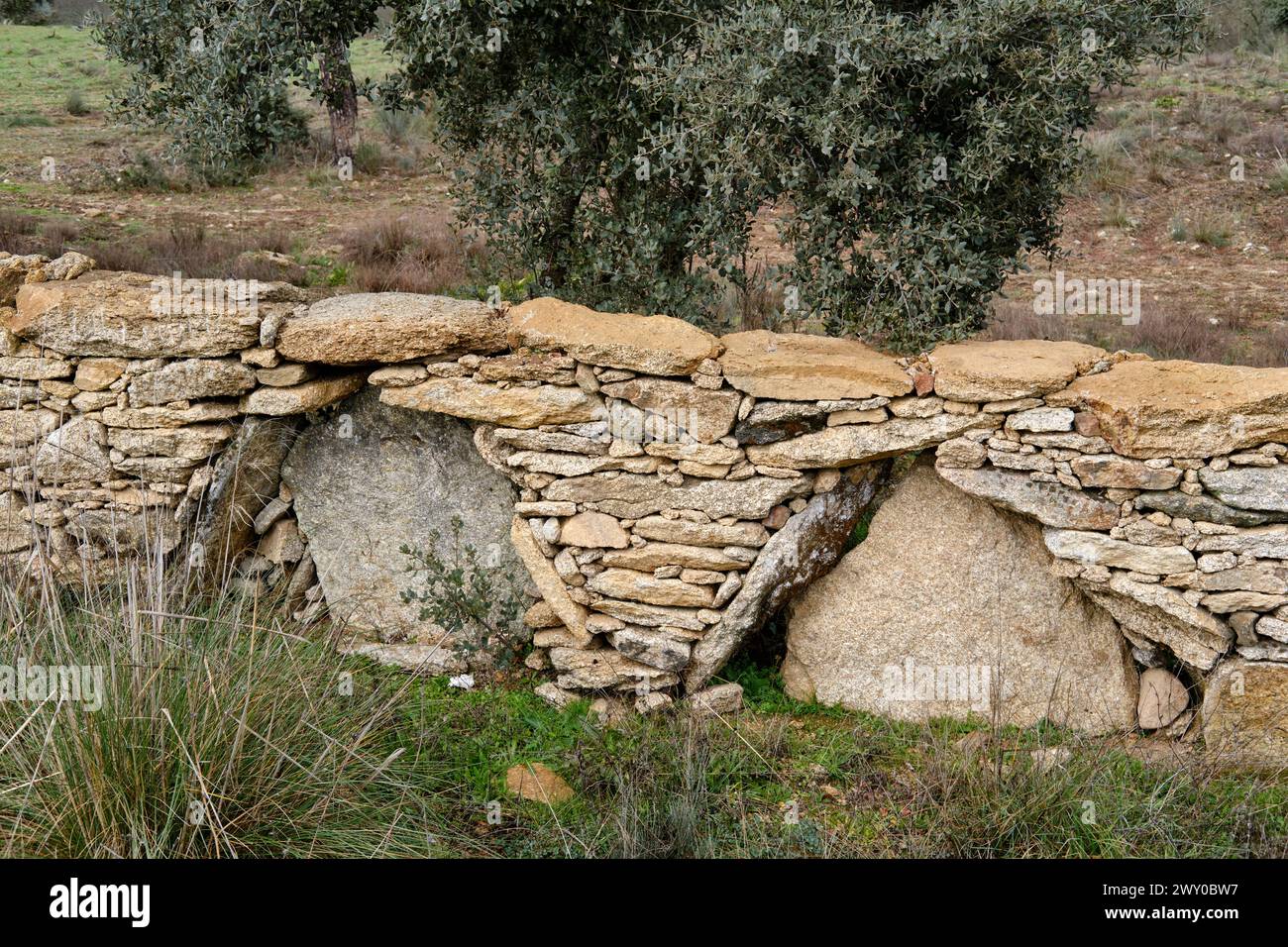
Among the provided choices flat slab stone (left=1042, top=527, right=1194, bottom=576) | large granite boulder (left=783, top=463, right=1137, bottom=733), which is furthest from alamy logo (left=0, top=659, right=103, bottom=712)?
flat slab stone (left=1042, top=527, right=1194, bottom=576)

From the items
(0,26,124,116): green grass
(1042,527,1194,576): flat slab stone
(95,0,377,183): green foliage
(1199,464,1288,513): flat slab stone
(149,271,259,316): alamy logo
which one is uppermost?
(0,26,124,116): green grass

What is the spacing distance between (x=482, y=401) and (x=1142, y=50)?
356 cm

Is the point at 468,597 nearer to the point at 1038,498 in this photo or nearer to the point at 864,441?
the point at 864,441

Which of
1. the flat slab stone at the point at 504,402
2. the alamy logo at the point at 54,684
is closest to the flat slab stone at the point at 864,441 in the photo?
the flat slab stone at the point at 504,402

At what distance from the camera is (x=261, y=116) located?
5.68m

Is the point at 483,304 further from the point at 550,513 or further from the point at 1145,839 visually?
the point at 1145,839

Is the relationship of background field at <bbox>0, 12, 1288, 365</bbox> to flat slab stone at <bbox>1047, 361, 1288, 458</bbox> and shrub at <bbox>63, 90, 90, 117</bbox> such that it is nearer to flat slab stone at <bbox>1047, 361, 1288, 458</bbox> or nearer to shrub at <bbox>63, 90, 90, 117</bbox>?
shrub at <bbox>63, 90, 90, 117</bbox>

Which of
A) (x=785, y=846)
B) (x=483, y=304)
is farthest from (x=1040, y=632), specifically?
(x=483, y=304)

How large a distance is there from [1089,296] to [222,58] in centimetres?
785

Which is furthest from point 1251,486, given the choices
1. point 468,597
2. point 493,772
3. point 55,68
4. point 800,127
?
point 55,68

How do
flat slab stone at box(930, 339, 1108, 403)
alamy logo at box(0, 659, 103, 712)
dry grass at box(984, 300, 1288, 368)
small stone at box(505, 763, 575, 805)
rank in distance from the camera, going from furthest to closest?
dry grass at box(984, 300, 1288, 368)
flat slab stone at box(930, 339, 1108, 403)
small stone at box(505, 763, 575, 805)
alamy logo at box(0, 659, 103, 712)

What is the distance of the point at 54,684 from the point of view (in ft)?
12.4

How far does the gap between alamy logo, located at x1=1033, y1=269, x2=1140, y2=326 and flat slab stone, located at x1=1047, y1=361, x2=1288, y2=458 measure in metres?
4.70

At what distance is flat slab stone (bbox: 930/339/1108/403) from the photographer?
4609 millimetres
